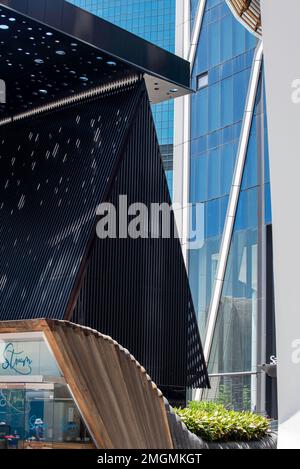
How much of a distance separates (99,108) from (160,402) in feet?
35.9

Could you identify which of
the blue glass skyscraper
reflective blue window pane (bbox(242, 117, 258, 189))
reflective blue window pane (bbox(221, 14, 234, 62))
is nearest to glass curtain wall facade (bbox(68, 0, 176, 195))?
the blue glass skyscraper

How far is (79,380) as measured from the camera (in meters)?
11.1

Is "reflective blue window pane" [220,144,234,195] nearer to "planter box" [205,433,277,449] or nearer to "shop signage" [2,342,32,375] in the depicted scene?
"planter box" [205,433,277,449]

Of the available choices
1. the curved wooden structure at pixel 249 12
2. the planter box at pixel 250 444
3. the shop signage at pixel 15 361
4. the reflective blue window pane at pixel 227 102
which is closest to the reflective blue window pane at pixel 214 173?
the reflective blue window pane at pixel 227 102

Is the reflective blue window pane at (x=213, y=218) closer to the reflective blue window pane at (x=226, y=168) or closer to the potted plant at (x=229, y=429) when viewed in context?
the reflective blue window pane at (x=226, y=168)

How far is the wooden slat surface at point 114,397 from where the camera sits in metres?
10.9

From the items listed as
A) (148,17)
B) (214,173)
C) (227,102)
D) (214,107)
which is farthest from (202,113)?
(148,17)

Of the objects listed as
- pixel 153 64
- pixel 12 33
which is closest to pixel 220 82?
pixel 153 64

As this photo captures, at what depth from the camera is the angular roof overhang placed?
17453mm

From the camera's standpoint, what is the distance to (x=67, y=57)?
18875 mm

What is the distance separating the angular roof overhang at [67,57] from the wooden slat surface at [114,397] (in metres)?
8.95

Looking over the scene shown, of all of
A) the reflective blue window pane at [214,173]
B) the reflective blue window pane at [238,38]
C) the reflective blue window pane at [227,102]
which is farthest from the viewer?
the reflective blue window pane at [214,173]

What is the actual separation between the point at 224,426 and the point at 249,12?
769 centimetres

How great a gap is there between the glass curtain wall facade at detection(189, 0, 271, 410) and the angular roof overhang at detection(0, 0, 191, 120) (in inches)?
321
